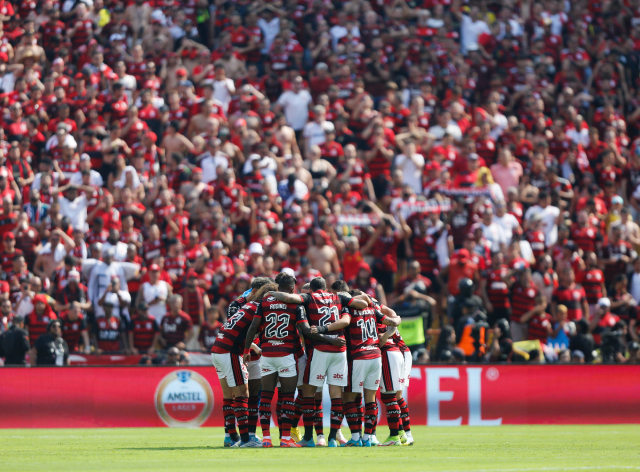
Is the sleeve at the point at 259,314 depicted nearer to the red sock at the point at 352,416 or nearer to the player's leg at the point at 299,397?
the player's leg at the point at 299,397

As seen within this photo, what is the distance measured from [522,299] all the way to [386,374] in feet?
23.2

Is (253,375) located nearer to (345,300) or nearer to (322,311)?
(322,311)

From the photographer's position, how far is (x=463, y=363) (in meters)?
16.0

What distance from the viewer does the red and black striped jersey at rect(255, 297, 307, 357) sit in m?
10.8

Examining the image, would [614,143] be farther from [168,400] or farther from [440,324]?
[168,400]

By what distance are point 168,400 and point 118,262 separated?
304 cm

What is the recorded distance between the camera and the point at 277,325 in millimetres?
10812

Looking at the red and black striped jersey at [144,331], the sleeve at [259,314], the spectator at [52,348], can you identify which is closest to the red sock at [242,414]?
the sleeve at [259,314]

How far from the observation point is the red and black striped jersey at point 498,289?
59.1 feet

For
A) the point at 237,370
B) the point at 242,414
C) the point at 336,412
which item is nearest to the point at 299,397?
the point at 336,412

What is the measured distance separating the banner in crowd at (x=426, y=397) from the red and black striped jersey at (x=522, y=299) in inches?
80.8

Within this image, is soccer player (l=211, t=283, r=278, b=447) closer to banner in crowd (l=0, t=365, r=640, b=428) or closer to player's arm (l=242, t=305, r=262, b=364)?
player's arm (l=242, t=305, r=262, b=364)

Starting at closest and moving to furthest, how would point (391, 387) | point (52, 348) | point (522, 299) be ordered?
point (391, 387)
point (52, 348)
point (522, 299)

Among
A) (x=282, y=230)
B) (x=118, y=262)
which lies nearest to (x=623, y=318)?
(x=282, y=230)
